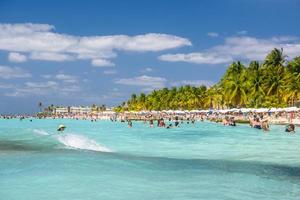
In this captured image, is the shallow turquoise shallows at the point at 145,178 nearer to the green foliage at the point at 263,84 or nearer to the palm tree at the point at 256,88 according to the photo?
the green foliage at the point at 263,84

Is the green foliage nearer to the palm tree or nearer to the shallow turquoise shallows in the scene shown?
the palm tree

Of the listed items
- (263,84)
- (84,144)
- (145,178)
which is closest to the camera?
(145,178)

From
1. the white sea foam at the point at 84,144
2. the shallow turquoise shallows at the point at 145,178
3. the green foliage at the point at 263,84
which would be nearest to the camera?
the shallow turquoise shallows at the point at 145,178

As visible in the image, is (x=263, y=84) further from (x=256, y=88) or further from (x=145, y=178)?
(x=145, y=178)

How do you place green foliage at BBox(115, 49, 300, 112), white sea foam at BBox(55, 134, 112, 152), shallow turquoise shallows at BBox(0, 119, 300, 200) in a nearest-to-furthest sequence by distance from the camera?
shallow turquoise shallows at BBox(0, 119, 300, 200), white sea foam at BBox(55, 134, 112, 152), green foliage at BBox(115, 49, 300, 112)

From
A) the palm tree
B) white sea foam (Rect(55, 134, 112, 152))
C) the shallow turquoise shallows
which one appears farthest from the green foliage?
the shallow turquoise shallows

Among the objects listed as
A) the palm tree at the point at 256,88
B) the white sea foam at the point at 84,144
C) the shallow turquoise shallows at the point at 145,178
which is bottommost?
the shallow turquoise shallows at the point at 145,178

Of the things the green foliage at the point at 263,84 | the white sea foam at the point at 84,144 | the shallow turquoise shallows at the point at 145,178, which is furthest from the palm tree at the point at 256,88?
the shallow turquoise shallows at the point at 145,178

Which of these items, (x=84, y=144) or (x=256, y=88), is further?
(x=256, y=88)

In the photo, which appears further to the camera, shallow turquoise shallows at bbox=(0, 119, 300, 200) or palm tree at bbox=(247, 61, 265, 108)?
palm tree at bbox=(247, 61, 265, 108)

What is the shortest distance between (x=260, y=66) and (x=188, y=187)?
2489 inches

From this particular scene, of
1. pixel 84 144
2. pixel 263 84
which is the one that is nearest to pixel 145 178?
pixel 84 144

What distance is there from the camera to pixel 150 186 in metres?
13.1

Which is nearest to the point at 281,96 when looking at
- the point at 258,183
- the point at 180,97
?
the point at 180,97
